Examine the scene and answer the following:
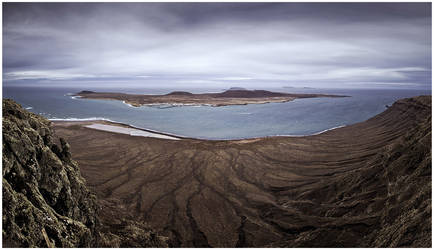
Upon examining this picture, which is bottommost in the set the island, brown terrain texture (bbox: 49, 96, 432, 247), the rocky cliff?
brown terrain texture (bbox: 49, 96, 432, 247)

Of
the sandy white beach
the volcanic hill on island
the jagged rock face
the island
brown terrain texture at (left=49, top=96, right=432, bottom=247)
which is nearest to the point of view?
the jagged rock face

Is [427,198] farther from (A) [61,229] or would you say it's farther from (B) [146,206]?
(B) [146,206]

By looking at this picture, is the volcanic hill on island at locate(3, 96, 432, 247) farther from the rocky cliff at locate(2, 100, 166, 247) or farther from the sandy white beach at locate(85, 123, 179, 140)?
the sandy white beach at locate(85, 123, 179, 140)

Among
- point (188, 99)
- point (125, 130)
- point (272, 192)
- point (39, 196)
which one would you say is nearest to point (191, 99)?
point (188, 99)

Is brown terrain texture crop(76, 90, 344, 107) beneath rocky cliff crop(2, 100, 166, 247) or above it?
above

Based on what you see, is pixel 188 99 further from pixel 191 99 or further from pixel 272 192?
pixel 272 192

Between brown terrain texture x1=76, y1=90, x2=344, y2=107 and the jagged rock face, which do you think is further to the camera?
brown terrain texture x1=76, y1=90, x2=344, y2=107

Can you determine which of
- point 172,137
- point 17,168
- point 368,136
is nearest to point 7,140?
point 17,168

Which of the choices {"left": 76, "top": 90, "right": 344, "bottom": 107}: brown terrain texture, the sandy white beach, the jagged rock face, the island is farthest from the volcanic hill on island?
{"left": 76, "top": 90, "right": 344, "bottom": 107}: brown terrain texture

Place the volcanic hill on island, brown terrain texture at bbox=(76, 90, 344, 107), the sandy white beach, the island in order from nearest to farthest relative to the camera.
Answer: the volcanic hill on island → the sandy white beach → the island → brown terrain texture at bbox=(76, 90, 344, 107)
